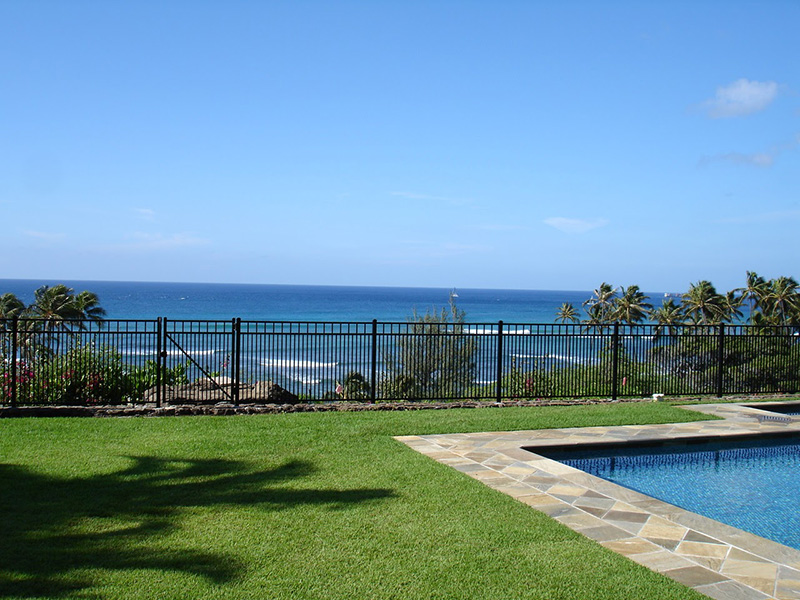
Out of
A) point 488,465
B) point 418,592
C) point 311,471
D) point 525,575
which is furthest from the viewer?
point 488,465

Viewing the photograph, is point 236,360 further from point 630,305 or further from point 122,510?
point 630,305

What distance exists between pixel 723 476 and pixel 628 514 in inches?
128

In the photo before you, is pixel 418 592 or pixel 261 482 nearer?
pixel 418 592

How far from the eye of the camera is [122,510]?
233 inches

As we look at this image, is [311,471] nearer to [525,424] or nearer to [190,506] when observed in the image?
[190,506]

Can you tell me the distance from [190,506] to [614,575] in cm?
368

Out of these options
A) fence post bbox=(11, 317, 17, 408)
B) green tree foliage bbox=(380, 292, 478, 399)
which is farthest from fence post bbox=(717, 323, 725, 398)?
fence post bbox=(11, 317, 17, 408)

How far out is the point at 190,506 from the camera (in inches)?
239

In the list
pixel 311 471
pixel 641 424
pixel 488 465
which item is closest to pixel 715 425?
pixel 641 424

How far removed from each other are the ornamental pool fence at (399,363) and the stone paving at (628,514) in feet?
9.71

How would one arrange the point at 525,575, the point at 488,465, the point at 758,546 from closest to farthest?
the point at 525,575
the point at 758,546
the point at 488,465

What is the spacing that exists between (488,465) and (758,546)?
3.16 metres

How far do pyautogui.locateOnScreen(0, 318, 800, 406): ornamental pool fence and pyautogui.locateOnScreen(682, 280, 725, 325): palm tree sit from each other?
19500mm

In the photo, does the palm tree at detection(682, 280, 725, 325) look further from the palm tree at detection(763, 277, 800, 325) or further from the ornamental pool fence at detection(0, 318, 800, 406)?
the ornamental pool fence at detection(0, 318, 800, 406)
